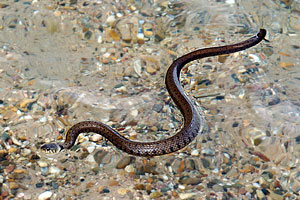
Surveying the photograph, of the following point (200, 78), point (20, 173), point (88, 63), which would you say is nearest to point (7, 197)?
point (20, 173)

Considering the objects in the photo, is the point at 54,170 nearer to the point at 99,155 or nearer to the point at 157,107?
the point at 99,155

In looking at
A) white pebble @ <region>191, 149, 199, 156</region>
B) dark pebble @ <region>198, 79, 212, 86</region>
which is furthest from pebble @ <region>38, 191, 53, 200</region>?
dark pebble @ <region>198, 79, 212, 86</region>

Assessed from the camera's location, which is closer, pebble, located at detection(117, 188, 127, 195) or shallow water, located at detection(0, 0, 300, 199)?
pebble, located at detection(117, 188, 127, 195)

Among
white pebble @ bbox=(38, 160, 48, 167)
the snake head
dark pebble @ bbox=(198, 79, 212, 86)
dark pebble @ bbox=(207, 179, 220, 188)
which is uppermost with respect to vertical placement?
dark pebble @ bbox=(198, 79, 212, 86)

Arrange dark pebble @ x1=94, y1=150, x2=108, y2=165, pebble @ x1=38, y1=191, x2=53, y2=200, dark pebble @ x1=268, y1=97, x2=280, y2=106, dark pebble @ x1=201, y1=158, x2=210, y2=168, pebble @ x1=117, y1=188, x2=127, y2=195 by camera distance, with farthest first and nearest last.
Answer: dark pebble @ x1=268, y1=97, x2=280, y2=106 → dark pebble @ x1=94, y1=150, x2=108, y2=165 → dark pebble @ x1=201, y1=158, x2=210, y2=168 → pebble @ x1=117, y1=188, x2=127, y2=195 → pebble @ x1=38, y1=191, x2=53, y2=200

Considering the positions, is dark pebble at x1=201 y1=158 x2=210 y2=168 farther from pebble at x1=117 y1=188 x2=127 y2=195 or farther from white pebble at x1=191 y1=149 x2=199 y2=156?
pebble at x1=117 y1=188 x2=127 y2=195

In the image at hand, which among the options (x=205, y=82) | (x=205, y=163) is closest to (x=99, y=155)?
(x=205, y=163)

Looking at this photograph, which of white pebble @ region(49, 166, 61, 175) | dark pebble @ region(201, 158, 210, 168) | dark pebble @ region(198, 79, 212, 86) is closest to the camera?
white pebble @ region(49, 166, 61, 175)

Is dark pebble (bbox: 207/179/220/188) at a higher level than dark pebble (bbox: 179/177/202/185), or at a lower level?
lower
